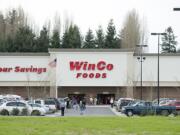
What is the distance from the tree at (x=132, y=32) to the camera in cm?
11081

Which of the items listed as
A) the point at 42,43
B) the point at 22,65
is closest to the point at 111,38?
the point at 42,43

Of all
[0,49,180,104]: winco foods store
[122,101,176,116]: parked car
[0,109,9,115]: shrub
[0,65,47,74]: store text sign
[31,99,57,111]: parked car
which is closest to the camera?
[0,109,9,115]: shrub

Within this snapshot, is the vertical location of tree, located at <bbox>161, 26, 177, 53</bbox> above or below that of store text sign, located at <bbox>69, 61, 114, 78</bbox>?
above

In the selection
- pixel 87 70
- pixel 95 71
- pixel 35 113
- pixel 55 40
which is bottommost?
pixel 35 113

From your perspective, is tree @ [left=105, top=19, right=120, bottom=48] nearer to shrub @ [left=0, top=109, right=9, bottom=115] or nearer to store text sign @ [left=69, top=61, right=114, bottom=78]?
store text sign @ [left=69, top=61, right=114, bottom=78]

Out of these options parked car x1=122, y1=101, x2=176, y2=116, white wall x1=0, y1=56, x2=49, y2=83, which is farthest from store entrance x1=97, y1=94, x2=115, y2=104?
parked car x1=122, y1=101, x2=176, y2=116

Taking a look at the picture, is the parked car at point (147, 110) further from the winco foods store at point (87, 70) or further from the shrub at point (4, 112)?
the winco foods store at point (87, 70)

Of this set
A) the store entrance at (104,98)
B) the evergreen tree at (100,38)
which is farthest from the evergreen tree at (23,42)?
the store entrance at (104,98)

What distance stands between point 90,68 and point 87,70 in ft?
2.13

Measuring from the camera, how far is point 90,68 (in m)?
89.5

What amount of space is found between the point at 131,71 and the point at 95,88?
805 centimetres

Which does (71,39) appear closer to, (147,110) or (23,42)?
A: (23,42)

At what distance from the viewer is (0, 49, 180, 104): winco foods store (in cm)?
8938

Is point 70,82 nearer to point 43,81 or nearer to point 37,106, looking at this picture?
point 43,81
